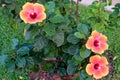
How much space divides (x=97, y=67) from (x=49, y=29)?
456 millimetres

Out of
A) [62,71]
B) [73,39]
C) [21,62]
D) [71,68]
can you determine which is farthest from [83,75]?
[21,62]

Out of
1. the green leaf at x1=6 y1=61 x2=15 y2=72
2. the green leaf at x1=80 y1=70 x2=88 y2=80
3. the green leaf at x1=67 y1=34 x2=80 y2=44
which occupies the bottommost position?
the green leaf at x1=80 y1=70 x2=88 y2=80

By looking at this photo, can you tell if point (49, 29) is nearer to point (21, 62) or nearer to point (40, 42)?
point (40, 42)

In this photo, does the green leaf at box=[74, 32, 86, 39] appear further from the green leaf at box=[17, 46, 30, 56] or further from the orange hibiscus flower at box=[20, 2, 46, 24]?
the green leaf at box=[17, 46, 30, 56]

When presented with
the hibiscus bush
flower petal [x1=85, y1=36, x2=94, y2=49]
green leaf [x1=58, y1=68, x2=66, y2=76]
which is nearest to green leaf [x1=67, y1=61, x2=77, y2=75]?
the hibiscus bush

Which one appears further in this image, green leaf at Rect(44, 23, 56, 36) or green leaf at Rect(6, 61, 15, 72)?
green leaf at Rect(6, 61, 15, 72)

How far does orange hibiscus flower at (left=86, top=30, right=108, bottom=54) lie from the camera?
227cm

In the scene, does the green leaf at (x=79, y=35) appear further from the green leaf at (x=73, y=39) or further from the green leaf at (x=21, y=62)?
the green leaf at (x=21, y=62)

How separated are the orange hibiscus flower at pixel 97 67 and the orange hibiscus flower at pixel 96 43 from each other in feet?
0.27

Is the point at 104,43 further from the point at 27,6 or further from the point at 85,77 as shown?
the point at 27,6

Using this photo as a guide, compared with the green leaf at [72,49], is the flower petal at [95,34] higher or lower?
higher

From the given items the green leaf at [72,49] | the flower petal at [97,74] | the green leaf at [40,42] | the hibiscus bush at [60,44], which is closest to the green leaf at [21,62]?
the hibiscus bush at [60,44]

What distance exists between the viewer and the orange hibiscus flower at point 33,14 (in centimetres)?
223

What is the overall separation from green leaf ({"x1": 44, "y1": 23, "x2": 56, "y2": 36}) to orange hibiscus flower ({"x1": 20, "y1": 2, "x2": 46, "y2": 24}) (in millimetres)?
84
